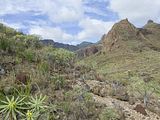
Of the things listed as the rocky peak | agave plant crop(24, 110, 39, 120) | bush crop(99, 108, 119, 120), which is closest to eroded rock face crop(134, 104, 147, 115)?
bush crop(99, 108, 119, 120)

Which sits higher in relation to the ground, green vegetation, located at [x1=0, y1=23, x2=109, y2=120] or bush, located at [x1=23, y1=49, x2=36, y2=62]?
bush, located at [x1=23, y1=49, x2=36, y2=62]

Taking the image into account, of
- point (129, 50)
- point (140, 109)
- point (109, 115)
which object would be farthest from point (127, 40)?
point (109, 115)

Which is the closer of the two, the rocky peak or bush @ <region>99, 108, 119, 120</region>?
bush @ <region>99, 108, 119, 120</region>

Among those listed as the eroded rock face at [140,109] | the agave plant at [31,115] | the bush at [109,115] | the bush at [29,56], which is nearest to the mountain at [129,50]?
the bush at [29,56]

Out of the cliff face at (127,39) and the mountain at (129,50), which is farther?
the cliff face at (127,39)

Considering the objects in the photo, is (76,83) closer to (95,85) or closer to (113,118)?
(95,85)

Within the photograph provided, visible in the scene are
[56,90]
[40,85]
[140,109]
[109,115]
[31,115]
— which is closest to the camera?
[31,115]

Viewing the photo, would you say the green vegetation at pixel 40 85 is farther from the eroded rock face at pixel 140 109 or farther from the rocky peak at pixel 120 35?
the rocky peak at pixel 120 35

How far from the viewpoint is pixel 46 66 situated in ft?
41.3

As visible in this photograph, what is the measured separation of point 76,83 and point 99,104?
1.73 meters

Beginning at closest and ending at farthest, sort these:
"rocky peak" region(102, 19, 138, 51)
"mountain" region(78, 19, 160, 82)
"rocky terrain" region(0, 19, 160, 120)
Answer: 1. "rocky terrain" region(0, 19, 160, 120)
2. "mountain" region(78, 19, 160, 82)
3. "rocky peak" region(102, 19, 138, 51)

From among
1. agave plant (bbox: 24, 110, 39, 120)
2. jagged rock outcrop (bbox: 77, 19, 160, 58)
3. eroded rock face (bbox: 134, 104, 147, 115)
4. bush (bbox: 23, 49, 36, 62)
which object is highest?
jagged rock outcrop (bbox: 77, 19, 160, 58)

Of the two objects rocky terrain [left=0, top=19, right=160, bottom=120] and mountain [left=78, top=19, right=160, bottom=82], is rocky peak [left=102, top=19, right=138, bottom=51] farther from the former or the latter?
rocky terrain [left=0, top=19, right=160, bottom=120]

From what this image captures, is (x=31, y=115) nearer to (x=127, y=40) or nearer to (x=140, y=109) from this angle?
(x=140, y=109)
